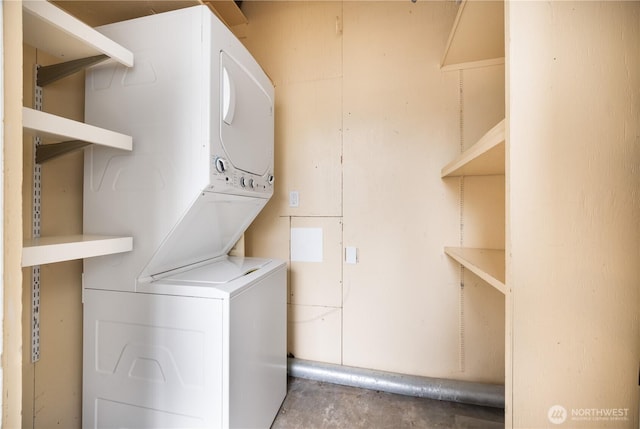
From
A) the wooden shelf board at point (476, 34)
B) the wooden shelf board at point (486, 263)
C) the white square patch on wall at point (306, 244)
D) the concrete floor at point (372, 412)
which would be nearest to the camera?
the wooden shelf board at point (486, 263)

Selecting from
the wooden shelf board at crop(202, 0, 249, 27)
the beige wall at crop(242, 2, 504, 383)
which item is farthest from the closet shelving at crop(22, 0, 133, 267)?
the beige wall at crop(242, 2, 504, 383)

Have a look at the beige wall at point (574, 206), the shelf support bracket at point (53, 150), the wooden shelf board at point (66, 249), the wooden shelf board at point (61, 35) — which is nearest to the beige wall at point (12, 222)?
the wooden shelf board at point (66, 249)

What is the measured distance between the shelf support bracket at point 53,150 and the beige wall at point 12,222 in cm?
77

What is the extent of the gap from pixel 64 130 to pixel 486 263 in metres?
1.68

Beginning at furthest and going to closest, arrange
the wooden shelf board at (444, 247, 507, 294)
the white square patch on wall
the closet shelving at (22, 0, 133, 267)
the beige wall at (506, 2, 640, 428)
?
the white square patch on wall < the wooden shelf board at (444, 247, 507, 294) < the closet shelving at (22, 0, 133, 267) < the beige wall at (506, 2, 640, 428)

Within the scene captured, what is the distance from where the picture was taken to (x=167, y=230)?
3.45 feet

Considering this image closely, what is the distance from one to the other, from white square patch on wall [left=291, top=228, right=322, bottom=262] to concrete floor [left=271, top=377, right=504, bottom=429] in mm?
879

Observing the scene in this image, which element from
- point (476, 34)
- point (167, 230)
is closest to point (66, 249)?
point (167, 230)

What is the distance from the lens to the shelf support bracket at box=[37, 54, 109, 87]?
41.6 inches

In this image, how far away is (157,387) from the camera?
1.06 m

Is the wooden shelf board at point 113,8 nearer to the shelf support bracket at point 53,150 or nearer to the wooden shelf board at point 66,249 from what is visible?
the shelf support bracket at point 53,150

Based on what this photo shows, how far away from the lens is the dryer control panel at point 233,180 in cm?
103

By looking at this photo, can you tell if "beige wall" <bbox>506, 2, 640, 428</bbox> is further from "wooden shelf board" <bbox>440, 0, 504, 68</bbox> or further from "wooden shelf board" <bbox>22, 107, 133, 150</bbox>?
"wooden shelf board" <bbox>22, 107, 133, 150</bbox>

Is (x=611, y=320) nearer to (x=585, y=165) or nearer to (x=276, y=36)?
(x=585, y=165)
